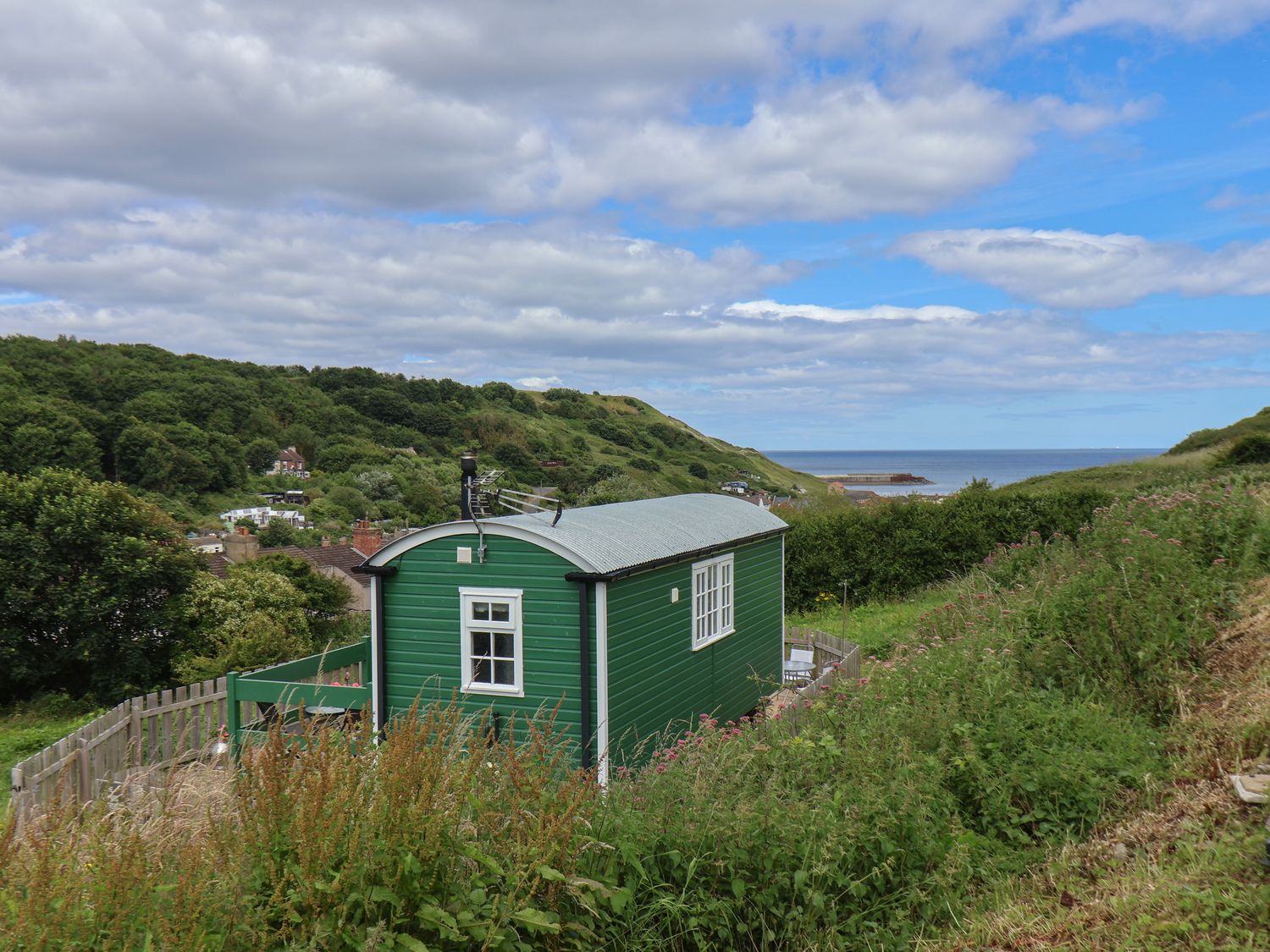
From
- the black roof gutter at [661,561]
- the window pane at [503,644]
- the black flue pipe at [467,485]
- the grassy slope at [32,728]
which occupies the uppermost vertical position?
the black flue pipe at [467,485]

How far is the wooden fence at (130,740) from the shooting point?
7.25 metres

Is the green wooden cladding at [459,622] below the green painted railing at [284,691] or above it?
above

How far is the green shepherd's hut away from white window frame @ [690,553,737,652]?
0.14ft

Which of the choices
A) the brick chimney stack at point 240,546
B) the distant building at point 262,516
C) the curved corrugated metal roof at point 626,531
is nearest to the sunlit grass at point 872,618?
the curved corrugated metal roof at point 626,531

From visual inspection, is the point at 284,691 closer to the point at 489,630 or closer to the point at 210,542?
the point at 489,630

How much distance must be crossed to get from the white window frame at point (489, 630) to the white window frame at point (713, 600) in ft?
8.26

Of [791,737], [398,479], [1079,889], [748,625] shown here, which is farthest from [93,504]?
[398,479]

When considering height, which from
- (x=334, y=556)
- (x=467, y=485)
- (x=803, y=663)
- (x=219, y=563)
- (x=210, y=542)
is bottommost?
(x=334, y=556)

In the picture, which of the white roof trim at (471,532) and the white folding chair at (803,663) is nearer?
the white roof trim at (471,532)

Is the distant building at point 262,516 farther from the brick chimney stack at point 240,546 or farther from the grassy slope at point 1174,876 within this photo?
the grassy slope at point 1174,876

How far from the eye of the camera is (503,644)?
8.65 m

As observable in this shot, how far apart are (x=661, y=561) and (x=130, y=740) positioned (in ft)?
20.6

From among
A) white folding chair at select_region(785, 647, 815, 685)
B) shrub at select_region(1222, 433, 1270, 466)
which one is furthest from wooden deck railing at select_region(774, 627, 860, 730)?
shrub at select_region(1222, 433, 1270, 466)

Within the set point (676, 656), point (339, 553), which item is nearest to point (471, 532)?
point (676, 656)
